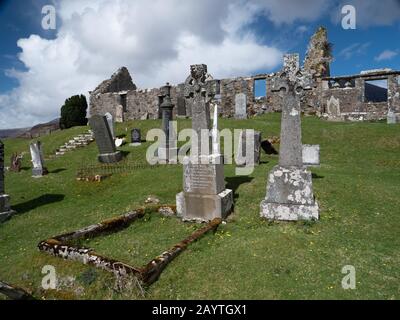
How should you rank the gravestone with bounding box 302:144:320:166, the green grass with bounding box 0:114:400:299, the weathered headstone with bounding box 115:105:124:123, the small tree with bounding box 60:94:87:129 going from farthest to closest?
the small tree with bounding box 60:94:87:129 → the weathered headstone with bounding box 115:105:124:123 → the gravestone with bounding box 302:144:320:166 → the green grass with bounding box 0:114:400:299

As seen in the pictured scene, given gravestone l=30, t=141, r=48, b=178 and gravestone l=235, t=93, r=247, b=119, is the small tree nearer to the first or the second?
gravestone l=235, t=93, r=247, b=119

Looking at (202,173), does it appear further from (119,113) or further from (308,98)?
(119,113)

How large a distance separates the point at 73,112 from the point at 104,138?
66.3ft

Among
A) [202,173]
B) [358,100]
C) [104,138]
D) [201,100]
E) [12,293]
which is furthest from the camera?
[358,100]

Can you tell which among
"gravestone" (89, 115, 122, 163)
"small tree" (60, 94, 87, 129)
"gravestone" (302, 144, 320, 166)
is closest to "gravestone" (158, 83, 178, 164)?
"gravestone" (89, 115, 122, 163)

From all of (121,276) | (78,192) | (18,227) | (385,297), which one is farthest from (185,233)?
(78,192)

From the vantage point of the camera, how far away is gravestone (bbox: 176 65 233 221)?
27.7 feet

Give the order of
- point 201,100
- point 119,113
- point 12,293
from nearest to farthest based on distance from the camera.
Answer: point 12,293
point 201,100
point 119,113

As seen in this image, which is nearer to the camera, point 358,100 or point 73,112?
point 358,100

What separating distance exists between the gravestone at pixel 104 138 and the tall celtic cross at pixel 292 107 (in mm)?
12524

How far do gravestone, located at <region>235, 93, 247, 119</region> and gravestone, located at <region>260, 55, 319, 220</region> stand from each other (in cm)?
1905

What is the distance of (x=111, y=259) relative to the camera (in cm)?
574

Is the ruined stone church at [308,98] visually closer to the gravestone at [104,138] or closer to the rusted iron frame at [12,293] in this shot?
the gravestone at [104,138]

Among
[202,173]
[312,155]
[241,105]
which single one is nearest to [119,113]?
[241,105]
